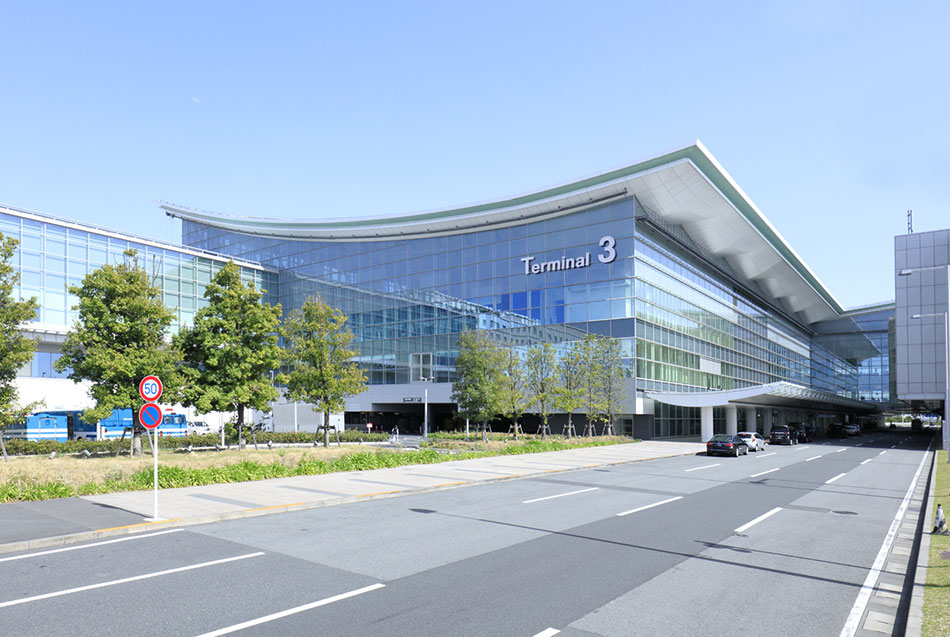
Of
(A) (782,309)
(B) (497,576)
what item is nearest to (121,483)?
(B) (497,576)

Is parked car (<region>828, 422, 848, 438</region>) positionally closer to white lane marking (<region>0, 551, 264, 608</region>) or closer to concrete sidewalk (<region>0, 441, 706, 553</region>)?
concrete sidewalk (<region>0, 441, 706, 553</region>)

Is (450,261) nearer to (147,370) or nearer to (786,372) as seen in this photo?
(147,370)

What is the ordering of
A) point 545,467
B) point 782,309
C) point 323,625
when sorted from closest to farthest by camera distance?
point 323,625, point 545,467, point 782,309

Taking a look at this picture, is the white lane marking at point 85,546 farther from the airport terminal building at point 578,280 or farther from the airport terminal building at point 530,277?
the airport terminal building at point 578,280

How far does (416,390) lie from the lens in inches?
2422

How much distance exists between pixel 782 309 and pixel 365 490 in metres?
90.7

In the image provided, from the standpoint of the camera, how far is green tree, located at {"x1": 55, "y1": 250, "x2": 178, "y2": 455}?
2630 cm

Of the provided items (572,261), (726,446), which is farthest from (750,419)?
(726,446)

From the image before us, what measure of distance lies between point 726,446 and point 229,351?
2680cm

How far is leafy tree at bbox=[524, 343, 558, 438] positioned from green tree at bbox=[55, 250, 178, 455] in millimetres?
24013

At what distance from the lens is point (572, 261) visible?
5284cm

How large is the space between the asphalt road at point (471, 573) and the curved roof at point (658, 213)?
35825mm

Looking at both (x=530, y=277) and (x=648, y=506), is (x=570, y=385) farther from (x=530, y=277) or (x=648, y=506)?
(x=648, y=506)

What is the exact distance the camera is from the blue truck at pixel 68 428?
130ft
